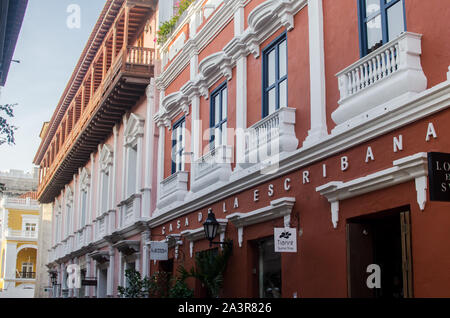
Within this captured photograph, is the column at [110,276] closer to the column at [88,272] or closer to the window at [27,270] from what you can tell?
the column at [88,272]

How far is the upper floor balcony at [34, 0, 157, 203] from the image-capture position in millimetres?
20656

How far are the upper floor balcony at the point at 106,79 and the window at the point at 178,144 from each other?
3031 mm

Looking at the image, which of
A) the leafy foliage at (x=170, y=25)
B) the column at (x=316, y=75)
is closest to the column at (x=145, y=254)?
the leafy foliage at (x=170, y=25)

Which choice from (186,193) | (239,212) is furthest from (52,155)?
(239,212)

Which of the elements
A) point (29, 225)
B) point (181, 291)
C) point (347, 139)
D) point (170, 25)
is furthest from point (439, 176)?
point (29, 225)

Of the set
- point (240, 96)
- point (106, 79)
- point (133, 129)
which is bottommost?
point (240, 96)

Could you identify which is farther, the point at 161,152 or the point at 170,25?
the point at 170,25

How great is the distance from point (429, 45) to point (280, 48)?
4534mm

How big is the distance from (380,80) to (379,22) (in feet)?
3.44

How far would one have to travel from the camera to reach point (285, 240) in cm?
1075

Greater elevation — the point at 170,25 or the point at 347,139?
the point at 170,25

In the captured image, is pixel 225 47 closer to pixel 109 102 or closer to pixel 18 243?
pixel 109 102

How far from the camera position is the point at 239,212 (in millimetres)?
13461

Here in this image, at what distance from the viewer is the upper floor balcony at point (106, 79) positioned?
20656 mm
